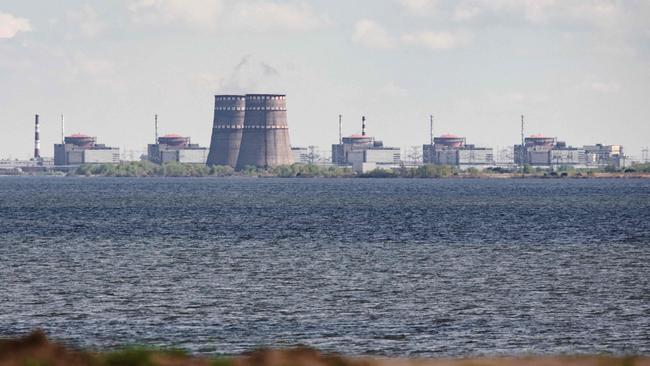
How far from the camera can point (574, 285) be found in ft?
144

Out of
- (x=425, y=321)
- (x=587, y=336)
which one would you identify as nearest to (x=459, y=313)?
(x=425, y=321)

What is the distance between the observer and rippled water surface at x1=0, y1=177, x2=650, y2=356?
104 ft

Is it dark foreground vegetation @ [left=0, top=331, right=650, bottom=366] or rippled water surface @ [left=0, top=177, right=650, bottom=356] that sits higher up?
dark foreground vegetation @ [left=0, top=331, right=650, bottom=366]

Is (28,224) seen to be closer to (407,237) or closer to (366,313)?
(407,237)

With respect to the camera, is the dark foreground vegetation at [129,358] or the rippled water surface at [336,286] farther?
the rippled water surface at [336,286]

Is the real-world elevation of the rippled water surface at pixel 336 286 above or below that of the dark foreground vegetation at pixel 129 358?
below

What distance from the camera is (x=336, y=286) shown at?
143 ft

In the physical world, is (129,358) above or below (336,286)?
above

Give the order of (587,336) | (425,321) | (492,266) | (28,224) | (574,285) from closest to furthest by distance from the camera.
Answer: (587,336) < (425,321) < (574,285) < (492,266) < (28,224)

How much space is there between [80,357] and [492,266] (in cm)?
3474

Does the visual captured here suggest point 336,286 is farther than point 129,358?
Yes

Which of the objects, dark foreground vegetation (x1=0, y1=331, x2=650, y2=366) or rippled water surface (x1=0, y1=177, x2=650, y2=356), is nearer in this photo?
dark foreground vegetation (x1=0, y1=331, x2=650, y2=366)

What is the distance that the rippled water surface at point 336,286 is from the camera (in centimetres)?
3164

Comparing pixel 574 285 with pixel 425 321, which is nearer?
pixel 425 321
